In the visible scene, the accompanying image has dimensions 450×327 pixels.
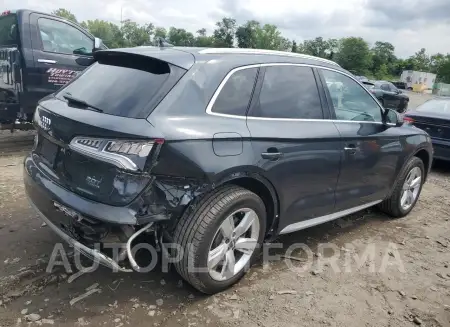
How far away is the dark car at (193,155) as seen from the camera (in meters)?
2.48

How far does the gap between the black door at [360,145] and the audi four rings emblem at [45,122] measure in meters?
2.30

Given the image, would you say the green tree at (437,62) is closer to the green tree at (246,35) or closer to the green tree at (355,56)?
the green tree at (355,56)

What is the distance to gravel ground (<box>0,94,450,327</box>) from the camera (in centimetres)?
273

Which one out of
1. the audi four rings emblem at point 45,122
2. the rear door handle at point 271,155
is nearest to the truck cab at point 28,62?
the audi four rings emblem at point 45,122

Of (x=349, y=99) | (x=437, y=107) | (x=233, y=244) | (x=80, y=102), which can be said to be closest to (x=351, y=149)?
(x=349, y=99)

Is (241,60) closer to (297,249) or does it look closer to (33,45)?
(297,249)

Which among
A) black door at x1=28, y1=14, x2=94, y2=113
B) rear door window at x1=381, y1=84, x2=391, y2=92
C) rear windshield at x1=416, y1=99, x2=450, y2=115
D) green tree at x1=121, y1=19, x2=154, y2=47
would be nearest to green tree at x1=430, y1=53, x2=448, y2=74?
green tree at x1=121, y1=19, x2=154, y2=47

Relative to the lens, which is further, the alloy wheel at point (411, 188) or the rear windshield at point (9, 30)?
the rear windshield at point (9, 30)

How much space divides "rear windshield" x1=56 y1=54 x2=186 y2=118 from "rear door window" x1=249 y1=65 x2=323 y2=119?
706 millimetres

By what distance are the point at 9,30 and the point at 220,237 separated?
16.9 ft

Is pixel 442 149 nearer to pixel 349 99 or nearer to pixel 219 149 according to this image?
pixel 349 99

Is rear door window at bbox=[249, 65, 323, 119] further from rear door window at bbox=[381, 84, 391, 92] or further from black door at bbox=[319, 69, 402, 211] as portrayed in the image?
rear door window at bbox=[381, 84, 391, 92]

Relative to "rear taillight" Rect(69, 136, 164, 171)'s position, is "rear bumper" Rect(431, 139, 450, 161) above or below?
below

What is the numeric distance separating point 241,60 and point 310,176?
1096 millimetres
